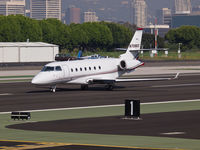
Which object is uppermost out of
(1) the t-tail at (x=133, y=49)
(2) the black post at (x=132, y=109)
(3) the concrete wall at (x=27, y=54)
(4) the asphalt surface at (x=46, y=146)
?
(1) the t-tail at (x=133, y=49)

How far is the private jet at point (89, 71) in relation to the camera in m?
Answer: 51.5

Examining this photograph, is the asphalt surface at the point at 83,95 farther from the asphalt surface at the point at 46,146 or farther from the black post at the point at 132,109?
the asphalt surface at the point at 46,146

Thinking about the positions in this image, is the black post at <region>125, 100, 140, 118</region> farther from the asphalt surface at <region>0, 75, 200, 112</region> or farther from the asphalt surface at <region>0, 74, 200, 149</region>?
the asphalt surface at <region>0, 75, 200, 112</region>

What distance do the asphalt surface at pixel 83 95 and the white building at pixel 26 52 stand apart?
67.2 meters

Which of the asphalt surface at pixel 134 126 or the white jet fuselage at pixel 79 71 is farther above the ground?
the white jet fuselage at pixel 79 71

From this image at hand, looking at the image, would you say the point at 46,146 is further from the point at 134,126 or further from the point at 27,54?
the point at 27,54

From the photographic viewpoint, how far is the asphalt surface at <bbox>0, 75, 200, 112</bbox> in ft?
141

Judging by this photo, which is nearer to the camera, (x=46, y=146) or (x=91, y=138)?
(x=46, y=146)

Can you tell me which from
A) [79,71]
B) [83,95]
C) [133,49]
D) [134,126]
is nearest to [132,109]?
[134,126]

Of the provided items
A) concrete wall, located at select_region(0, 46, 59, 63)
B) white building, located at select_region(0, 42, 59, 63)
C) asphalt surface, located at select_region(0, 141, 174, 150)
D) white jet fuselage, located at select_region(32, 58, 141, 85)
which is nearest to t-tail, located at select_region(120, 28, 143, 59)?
white jet fuselage, located at select_region(32, 58, 141, 85)

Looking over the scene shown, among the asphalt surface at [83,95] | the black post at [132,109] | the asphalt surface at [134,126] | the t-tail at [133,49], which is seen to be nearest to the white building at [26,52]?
the asphalt surface at [83,95]

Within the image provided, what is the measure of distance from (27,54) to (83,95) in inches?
3248

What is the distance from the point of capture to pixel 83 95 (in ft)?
164

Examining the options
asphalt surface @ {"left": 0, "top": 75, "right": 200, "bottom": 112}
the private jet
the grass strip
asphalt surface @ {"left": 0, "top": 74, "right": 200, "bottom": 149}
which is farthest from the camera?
the private jet
